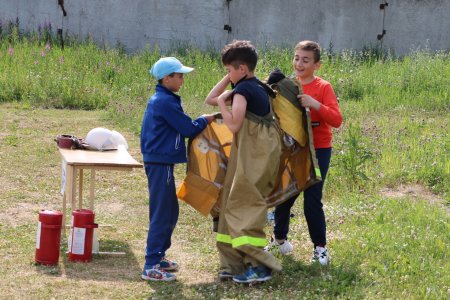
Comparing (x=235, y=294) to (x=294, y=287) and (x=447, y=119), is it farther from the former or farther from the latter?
(x=447, y=119)

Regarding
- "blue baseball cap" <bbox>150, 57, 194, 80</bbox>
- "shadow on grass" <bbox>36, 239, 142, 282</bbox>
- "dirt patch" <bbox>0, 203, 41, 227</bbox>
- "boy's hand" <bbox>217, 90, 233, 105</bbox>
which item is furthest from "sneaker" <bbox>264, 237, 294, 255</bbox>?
"dirt patch" <bbox>0, 203, 41, 227</bbox>

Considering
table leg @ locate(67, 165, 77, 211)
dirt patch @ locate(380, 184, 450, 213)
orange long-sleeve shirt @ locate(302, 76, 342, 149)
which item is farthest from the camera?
dirt patch @ locate(380, 184, 450, 213)

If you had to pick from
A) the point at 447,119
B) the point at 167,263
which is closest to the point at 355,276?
the point at 167,263

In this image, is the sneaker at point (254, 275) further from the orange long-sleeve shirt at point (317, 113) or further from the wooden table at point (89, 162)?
the wooden table at point (89, 162)

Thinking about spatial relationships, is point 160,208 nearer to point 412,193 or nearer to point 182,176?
point 412,193

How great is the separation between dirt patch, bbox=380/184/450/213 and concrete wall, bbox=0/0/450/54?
8597 mm

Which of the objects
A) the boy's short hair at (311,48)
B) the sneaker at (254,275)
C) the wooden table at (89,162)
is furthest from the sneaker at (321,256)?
the wooden table at (89,162)

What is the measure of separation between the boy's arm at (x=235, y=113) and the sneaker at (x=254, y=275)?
1037 millimetres

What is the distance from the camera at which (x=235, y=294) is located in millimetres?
6375

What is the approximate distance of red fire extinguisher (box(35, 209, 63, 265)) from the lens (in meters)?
7.10

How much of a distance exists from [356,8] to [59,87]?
247 inches

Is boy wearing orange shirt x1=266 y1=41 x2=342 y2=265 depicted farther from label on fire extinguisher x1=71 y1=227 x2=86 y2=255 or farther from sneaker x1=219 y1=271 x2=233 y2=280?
label on fire extinguisher x1=71 y1=227 x2=86 y2=255

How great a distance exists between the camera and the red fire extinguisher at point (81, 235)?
23.6ft

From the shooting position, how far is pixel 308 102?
6.62 metres
